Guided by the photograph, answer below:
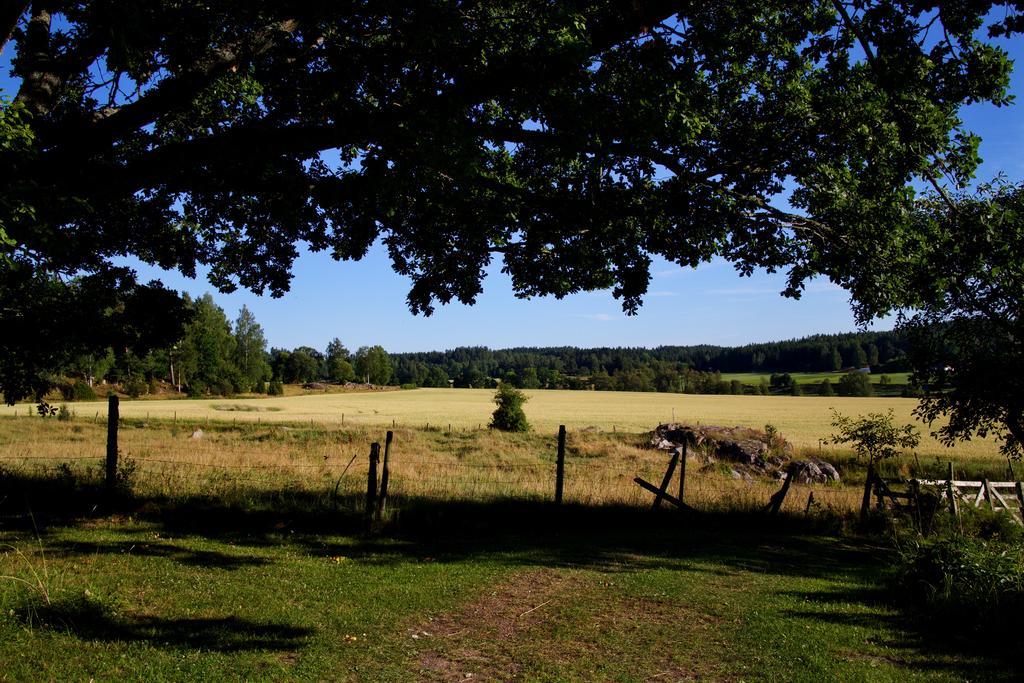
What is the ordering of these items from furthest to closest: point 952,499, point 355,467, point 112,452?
point 355,467 → point 952,499 → point 112,452

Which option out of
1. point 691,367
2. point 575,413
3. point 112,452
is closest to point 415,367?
point 691,367

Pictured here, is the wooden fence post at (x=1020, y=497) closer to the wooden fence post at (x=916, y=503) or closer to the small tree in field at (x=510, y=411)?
the wooden fence post at (x=916, y=503)

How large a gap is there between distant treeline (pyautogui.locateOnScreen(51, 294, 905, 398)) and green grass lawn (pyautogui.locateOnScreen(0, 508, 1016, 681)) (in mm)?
48389

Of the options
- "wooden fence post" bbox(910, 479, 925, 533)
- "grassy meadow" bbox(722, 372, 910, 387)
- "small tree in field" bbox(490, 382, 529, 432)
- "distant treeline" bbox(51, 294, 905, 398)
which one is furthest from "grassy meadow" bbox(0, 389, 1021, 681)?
"grassy meadow" bbox(722, 372, 910, 387)

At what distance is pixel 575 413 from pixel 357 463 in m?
45.4

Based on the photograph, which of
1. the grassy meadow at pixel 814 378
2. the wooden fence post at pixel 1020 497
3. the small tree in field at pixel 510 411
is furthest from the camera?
the grassy meadow at pixel 814 378

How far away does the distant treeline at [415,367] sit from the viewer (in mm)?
92875

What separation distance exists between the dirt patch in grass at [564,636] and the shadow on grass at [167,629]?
1.41 metres

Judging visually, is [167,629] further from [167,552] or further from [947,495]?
[947,495]

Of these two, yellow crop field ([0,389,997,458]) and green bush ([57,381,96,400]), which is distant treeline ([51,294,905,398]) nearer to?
green bush ([57,381,96,400])

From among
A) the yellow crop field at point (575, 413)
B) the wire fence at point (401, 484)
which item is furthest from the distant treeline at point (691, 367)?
the wire fence at point (401, 484)

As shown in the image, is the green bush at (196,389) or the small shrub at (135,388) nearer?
the small shrub at (135,388)

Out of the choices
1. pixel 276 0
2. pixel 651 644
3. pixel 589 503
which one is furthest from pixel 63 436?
pixel 651 644

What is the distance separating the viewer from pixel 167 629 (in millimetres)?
6602
